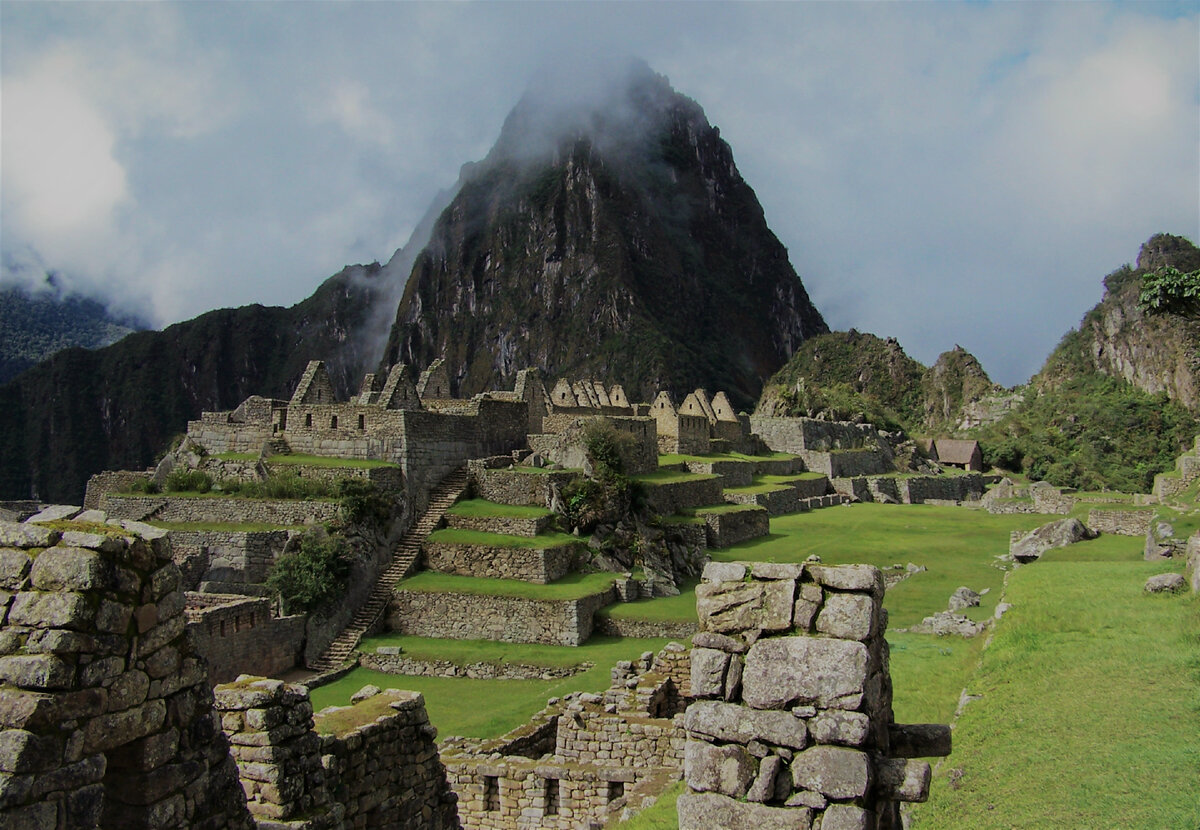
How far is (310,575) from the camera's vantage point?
56.7ft

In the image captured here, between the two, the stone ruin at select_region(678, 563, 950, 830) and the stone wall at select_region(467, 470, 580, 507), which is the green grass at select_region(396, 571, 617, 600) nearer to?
the stone wall at select_region(467, 470, 580, 507)

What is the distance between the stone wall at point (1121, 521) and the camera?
21828mm

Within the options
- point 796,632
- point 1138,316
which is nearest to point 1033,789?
point 796,632

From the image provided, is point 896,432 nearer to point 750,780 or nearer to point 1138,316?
point 1138,316

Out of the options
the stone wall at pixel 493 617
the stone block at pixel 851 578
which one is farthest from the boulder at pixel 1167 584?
the stone wall at pixel 493 617

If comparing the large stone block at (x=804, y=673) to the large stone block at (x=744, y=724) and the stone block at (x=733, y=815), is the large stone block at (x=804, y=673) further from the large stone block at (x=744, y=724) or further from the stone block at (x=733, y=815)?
the stone block at (x=733, y=815)

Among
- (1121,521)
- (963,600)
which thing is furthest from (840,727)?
(1121,521)

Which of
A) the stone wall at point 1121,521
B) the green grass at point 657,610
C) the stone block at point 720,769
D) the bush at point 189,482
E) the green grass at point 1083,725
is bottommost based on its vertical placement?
the green grass at point 657,610

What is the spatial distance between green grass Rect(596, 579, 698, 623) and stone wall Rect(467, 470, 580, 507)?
3.83 m

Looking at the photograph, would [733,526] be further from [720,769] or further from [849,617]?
[720,769]

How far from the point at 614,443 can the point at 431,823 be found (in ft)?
58.5

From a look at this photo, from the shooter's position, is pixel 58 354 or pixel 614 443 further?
pixel 58 354

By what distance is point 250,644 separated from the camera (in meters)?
15.8

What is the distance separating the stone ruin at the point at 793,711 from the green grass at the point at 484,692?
8376 mm
